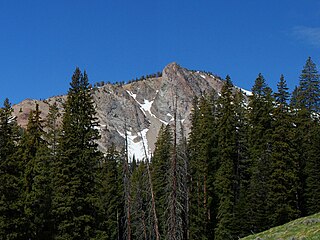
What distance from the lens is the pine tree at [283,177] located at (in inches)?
1561

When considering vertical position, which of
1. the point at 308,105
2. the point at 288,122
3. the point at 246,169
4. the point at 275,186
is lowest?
the point at 275,186

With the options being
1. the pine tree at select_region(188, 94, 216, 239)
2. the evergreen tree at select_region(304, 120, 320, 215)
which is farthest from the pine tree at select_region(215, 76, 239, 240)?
the evergreen tree at select_region(304, 120, 320, 215)

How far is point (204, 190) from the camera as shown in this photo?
155ft

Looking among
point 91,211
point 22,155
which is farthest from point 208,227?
point 22,155

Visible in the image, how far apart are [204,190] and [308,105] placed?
20880mm

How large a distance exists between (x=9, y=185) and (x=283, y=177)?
2452cm

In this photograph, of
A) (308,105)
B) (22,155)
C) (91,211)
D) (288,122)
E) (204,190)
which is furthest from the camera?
(308,105)

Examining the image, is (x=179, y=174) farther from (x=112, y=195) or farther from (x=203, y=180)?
(x=112, y=195)

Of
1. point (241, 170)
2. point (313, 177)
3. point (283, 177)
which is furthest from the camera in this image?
point (241, 170)

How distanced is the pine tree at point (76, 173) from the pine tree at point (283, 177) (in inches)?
670

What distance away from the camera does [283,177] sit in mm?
40781

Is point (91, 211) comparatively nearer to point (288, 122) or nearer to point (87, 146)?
point (87, 146)

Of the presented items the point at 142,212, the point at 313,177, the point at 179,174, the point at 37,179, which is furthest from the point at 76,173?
the point at 313,177

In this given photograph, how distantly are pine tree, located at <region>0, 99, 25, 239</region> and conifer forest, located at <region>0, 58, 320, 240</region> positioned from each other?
77 millimetres
